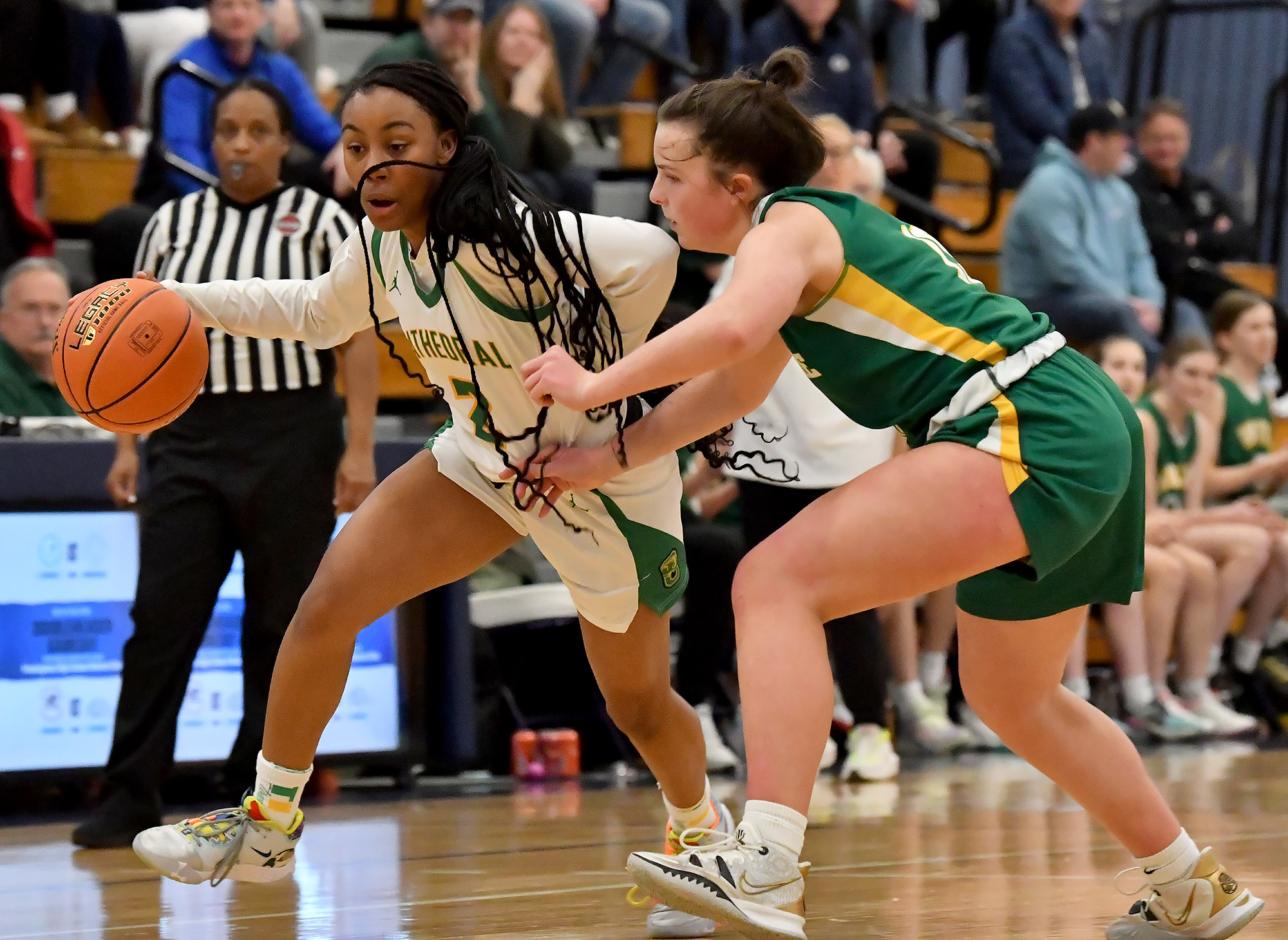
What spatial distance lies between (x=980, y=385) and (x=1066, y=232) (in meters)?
5.53

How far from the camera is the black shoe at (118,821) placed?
4227 millimetres

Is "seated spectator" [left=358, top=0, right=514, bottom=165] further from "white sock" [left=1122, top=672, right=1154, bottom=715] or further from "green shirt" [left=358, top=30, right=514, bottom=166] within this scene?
"white sock" [left=1122, top=672, right=1154, bottom=715]

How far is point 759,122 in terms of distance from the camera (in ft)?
8.75

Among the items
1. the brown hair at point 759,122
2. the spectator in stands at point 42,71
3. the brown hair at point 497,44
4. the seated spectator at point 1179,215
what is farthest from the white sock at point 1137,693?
the brown hair at point 759,122

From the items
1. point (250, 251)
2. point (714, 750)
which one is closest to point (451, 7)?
point (250, 251)

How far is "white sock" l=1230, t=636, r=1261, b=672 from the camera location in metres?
7.72

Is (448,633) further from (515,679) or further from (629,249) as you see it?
(629,249)

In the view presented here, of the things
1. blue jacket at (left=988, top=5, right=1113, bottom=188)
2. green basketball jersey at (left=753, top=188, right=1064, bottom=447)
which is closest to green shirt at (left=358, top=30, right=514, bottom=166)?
blue jacket at (left=988, top=5, right=1113, bottom=188)

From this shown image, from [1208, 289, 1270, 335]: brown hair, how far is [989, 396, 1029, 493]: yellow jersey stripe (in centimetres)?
616

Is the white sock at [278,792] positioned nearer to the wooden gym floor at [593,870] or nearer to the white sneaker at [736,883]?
the wooden gym floor at [593,870]

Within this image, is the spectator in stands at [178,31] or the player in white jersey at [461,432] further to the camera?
the spectator in stands at [178,31]

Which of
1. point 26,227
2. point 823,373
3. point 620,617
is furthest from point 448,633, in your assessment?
point 823,373

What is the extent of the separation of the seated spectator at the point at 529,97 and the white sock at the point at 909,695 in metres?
2.29

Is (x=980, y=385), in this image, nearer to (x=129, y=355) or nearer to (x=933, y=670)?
Result: (x=129, y=355)
